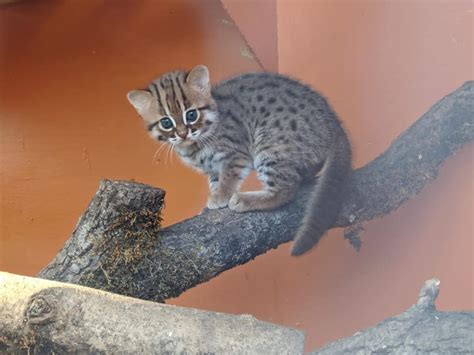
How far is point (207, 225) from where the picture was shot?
165 centimetres

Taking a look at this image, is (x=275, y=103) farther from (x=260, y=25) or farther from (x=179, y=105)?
(x=260, y=25)

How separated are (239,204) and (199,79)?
47cm

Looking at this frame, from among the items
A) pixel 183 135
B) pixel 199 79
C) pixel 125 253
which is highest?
pixel 199 79

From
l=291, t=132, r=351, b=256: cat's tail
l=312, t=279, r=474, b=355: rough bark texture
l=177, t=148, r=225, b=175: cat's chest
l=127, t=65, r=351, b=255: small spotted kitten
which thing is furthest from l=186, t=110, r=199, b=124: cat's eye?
l=312, t=279, r=474, b=355: rough bark texture

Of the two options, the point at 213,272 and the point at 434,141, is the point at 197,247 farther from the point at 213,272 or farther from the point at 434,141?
the point at 434,141

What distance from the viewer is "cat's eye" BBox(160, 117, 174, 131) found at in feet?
6.40

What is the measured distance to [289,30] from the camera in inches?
90.7

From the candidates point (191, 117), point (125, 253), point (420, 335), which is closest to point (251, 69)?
point (191, 117)

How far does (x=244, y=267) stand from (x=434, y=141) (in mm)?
930

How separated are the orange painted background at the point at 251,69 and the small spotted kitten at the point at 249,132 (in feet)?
0.77

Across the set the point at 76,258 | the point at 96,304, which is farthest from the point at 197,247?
the point at 96,304

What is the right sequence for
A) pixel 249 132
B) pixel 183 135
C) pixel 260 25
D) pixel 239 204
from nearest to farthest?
pixel 239 204 → pixel 183 135 → pixel 249 132 → pixel 260 25

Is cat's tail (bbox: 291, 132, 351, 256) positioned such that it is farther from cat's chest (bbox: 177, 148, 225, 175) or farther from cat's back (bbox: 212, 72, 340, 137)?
cat's chest (bbox: 177, 148, 225, 175)

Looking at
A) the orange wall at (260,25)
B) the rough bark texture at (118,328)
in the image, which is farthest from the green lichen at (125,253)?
the orange wall at (260,25)
